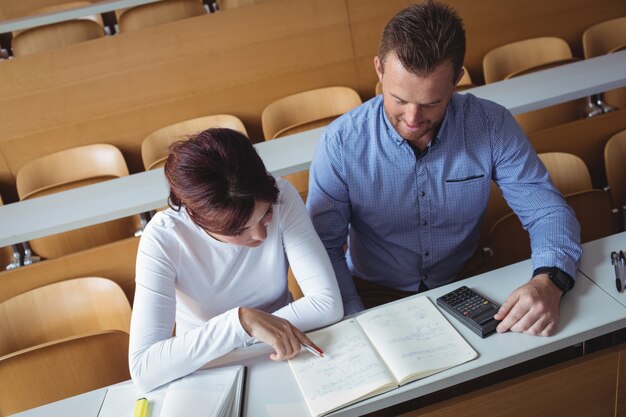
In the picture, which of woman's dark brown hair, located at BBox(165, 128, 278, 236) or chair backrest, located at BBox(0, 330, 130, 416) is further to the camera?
chair backrest, located at BBox(0, 330, 130, 416)

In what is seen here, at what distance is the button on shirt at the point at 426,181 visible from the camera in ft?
5.33

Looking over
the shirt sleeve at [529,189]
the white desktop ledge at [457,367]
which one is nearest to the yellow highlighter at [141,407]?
the white desktop ledge at [457,367]

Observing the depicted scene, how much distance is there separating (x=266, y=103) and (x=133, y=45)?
2.54ft

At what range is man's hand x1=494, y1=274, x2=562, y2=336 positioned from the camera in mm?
1290

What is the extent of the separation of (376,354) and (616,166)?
1.43 m

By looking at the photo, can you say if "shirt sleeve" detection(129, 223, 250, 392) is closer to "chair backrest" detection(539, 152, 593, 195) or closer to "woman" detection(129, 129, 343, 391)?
"woman" detection(129, 129, 343, 391)

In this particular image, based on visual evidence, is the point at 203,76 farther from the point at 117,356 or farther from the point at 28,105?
the point at 117,356

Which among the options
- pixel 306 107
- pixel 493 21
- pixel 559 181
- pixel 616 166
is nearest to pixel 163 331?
pixel 559 181

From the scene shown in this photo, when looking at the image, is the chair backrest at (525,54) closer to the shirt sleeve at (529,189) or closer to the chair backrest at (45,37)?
the shirt sleeve at (529,189)

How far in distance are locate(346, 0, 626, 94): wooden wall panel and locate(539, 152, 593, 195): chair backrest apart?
1558 millimetres

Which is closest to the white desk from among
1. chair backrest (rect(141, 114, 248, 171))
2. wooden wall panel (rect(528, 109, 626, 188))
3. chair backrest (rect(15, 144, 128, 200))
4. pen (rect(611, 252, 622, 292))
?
pen (rect(611, 252, 622, 292))

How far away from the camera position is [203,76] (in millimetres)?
3244

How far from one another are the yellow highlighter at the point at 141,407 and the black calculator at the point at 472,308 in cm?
71

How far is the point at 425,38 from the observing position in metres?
1.36
